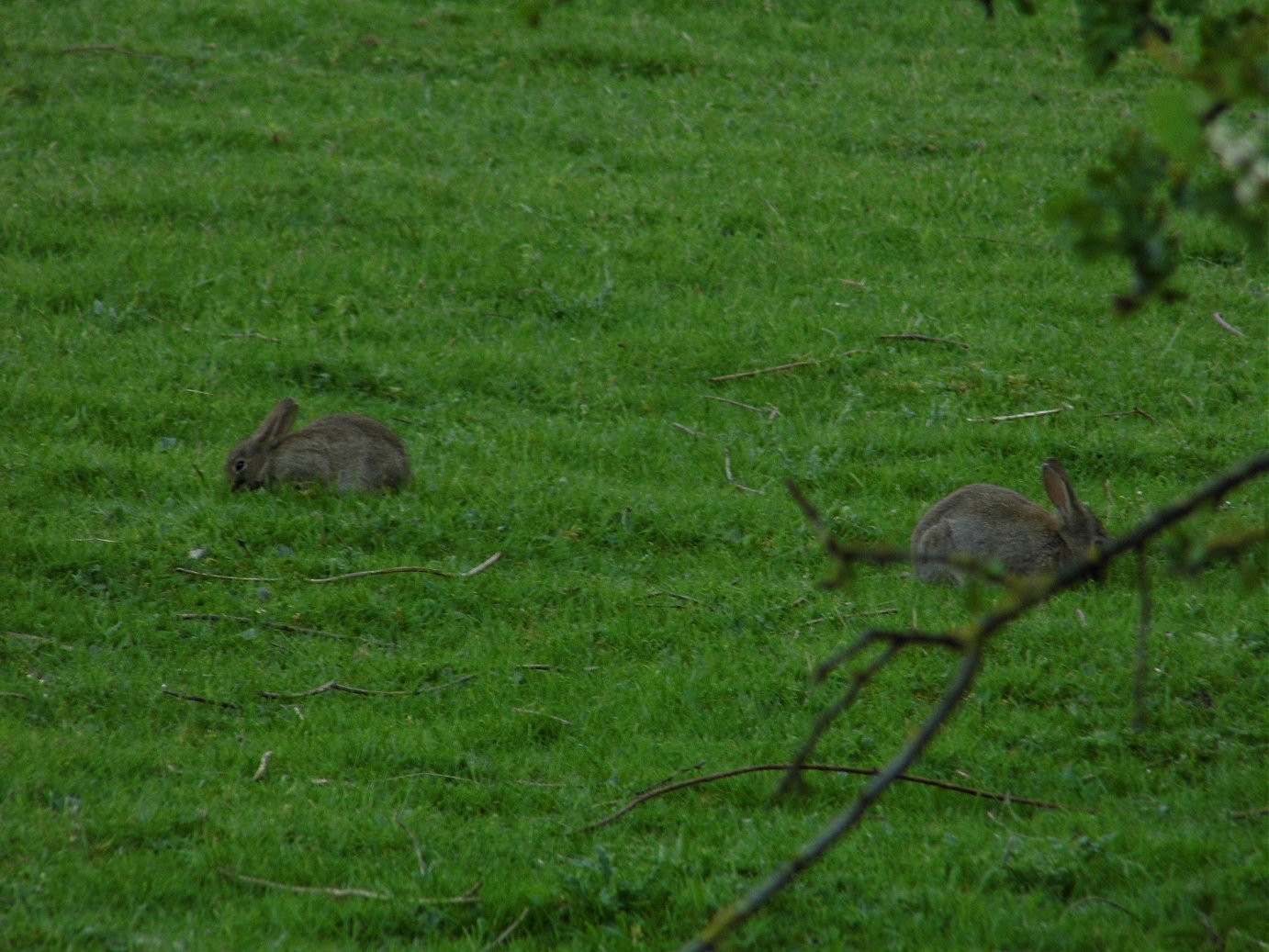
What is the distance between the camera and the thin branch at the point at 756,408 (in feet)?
34.8

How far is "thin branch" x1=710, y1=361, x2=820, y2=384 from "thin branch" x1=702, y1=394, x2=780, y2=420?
25 cm

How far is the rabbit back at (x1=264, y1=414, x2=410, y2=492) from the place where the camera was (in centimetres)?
914

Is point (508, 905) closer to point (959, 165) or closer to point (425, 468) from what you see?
point (425, 468)

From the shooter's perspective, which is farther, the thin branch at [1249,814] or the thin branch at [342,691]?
the thin branch at [342,691]

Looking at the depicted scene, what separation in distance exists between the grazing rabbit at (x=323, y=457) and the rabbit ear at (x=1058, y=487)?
388 cm

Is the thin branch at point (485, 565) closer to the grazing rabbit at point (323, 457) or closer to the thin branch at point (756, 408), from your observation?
the grazing rabbit at point (323, 457)

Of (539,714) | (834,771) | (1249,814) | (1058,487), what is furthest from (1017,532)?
(539,714)

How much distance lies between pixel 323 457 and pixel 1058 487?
174 inches

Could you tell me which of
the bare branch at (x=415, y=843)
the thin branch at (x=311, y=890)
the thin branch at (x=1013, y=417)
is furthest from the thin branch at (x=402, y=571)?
the thin branch at (x=1013, y=417)

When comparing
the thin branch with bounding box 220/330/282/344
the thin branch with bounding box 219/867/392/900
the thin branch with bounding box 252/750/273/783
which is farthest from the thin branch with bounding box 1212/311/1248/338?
the thin branch with bounding box 219/867/392/900

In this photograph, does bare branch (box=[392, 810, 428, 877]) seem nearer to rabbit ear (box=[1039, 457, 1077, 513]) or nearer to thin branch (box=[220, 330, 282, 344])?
rabbit ear (box=[1039, 457, 1077, 513])

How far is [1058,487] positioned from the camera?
27.7 ft

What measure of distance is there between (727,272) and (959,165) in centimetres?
330

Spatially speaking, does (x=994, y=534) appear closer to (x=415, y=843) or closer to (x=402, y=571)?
(x=402, y=571)
